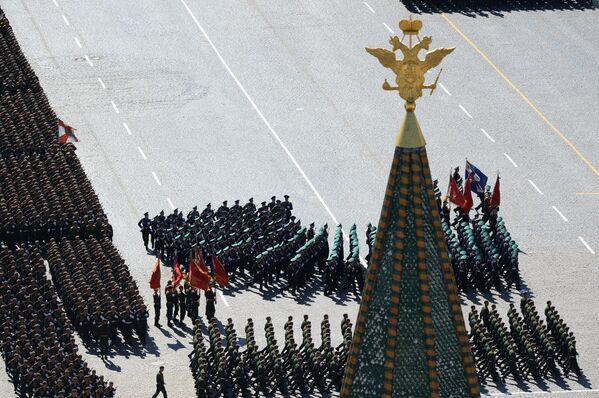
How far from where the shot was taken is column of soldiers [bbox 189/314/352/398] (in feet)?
193

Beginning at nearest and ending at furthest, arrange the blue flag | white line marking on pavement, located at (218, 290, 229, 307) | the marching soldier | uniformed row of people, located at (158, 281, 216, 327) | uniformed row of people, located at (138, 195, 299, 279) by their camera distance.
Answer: uniformed row of people, located at (158, 281, 216, 327) → white line marking on pavement, located at (218, 290, 229, 307) → uniformed row of people, located at (138, 195, 299, 279) → the marching soldier → the blue flag

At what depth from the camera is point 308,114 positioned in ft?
282

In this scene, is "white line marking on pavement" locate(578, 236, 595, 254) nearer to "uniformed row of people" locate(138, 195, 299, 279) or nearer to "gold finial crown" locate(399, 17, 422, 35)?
"uniformed row of people" locate(138, 195, 299, 279)

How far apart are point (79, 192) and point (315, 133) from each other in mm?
15427

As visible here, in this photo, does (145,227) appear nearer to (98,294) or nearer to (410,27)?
(98,294)

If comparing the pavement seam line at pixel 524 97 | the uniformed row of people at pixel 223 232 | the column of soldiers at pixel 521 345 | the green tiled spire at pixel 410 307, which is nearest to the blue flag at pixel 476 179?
the uniformed row of people at pixel 223 232

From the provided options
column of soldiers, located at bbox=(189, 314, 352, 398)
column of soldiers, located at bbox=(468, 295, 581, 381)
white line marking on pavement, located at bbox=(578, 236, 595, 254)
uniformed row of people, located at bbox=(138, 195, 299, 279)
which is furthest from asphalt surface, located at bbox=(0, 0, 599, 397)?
column of soldiers, located at bbox=(189, 314, 352, 398)

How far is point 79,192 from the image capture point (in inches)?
2815

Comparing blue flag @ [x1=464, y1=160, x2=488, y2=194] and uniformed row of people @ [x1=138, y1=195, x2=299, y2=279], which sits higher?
blue flag @ [x1=464, y1=160, x2=488, y2=194]

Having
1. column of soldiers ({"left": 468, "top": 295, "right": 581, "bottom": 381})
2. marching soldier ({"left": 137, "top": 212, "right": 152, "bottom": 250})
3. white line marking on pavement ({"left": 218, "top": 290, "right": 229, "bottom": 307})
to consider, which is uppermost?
column of soldiers ({"left": 468, "top": 295, "right": 581, "bottom": 381})

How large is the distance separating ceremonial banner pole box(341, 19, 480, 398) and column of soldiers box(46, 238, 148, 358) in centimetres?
3229

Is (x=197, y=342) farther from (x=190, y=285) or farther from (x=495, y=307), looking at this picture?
(x=495, y=307)

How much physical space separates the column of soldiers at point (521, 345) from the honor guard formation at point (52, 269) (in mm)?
10669

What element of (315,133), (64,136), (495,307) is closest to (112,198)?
(64,136)
